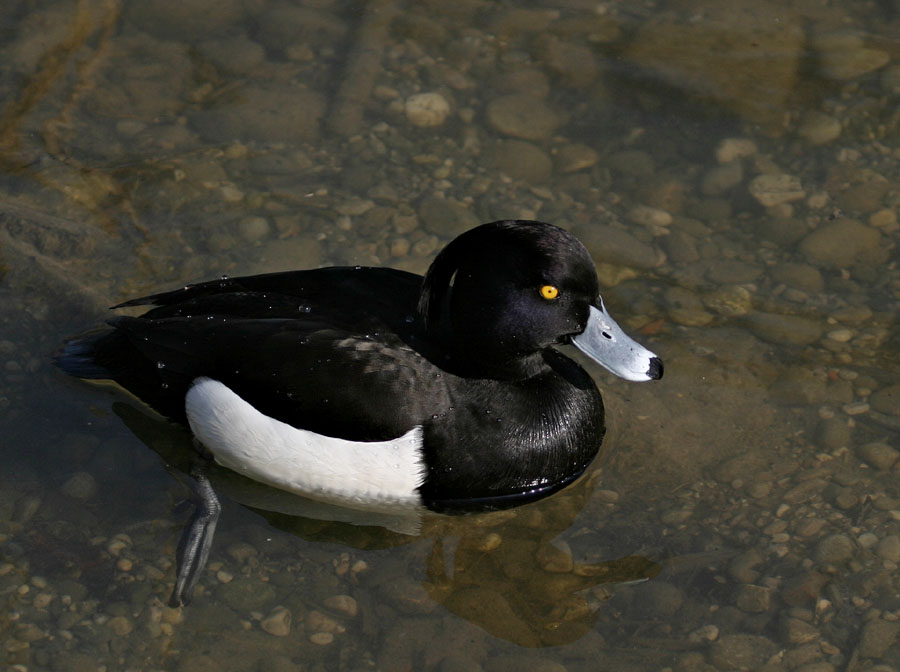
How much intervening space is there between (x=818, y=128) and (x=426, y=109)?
2.24m

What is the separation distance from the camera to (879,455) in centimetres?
482

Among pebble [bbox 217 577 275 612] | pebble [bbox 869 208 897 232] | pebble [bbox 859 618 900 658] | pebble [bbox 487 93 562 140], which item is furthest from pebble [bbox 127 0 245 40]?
pebble [bbox 859 618 900 658]

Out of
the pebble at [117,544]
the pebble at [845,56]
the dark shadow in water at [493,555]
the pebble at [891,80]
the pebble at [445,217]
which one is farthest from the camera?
the pebble at [845,56]

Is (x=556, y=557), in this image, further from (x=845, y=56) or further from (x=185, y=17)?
(x=185, y=17)

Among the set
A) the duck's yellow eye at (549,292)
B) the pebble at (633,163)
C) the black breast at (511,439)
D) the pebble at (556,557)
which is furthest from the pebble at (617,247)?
the pebble at (556,557)

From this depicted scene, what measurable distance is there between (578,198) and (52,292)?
109 inches

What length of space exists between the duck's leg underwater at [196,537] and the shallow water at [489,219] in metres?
0.06

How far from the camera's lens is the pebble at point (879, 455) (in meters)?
4.79

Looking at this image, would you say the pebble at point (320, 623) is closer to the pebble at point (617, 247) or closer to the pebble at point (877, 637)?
the pebble at point (877, 637)

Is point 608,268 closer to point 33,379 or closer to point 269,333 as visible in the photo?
point 269,333

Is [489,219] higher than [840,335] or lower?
lower

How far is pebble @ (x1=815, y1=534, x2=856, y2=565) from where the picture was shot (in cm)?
445

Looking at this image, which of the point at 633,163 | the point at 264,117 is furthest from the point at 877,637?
the point at 264,117

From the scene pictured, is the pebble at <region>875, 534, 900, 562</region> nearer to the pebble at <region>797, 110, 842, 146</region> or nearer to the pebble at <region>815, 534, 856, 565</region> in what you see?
the pebble at <region>815, 534, 856, 565</region>
